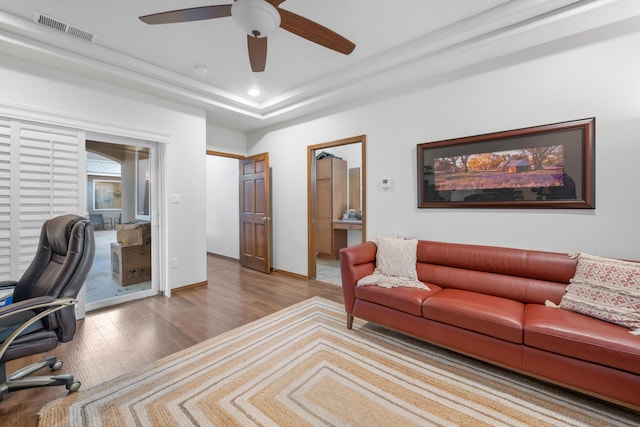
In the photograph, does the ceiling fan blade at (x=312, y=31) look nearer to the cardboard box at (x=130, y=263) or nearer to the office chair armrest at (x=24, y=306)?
the office chair armrest at (x=24, y=306)

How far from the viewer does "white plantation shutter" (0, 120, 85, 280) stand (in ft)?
8.61

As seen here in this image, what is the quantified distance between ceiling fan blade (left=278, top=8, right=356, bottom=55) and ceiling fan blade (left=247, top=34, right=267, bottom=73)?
22cm

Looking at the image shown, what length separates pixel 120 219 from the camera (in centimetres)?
363

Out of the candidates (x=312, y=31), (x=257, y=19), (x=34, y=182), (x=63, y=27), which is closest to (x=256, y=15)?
(x=257, y=19)

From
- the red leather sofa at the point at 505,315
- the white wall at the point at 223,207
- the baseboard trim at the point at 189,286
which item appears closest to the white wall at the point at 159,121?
the baseboard trim at the point at 189,286

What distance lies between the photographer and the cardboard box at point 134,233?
3.65m

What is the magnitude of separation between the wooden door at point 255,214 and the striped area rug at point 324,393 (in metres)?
2.51

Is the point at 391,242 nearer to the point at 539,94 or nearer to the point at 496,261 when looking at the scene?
the point at 496,261

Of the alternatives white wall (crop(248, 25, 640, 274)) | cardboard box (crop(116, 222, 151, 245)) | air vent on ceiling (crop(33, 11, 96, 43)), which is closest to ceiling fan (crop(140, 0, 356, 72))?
air vent on ceiling (crop(33, 11, 96, 43))

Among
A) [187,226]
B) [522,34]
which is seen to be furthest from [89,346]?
[522,34]

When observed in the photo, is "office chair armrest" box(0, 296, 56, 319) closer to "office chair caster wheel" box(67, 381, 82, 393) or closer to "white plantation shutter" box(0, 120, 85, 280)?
"office chair caster wheel" box(67, 381, 82, 393)

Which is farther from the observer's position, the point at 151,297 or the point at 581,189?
the point at 151,297

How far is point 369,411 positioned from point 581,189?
2.46 m

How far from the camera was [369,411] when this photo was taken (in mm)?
1666
